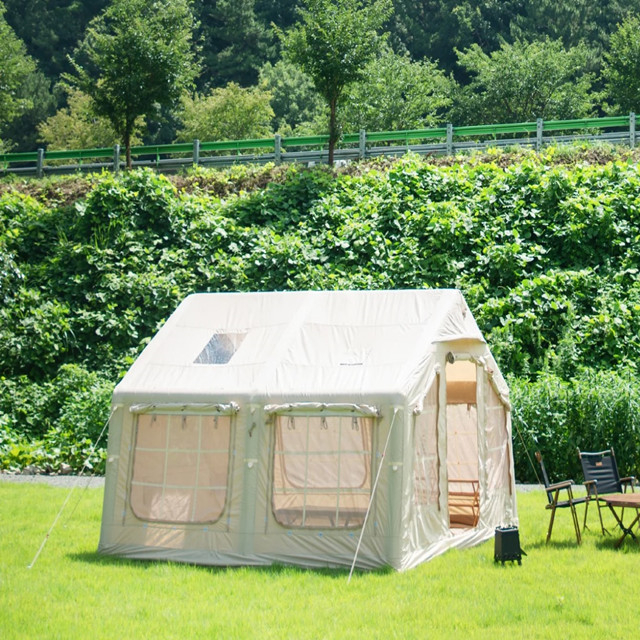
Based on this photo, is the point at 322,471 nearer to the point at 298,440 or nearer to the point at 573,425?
the point at 298,440

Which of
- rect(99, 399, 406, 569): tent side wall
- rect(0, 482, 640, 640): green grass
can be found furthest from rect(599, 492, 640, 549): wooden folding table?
rect(99, 399, 406, 569): tent side wall

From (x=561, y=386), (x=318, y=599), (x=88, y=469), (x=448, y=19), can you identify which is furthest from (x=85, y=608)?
(x=448, y=19)

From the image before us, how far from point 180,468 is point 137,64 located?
18.4 meters

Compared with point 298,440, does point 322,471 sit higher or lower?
lower

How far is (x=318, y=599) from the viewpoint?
705 centimetres

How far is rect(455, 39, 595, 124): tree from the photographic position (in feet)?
140

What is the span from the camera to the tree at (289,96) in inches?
2087

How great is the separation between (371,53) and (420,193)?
18.4 ft

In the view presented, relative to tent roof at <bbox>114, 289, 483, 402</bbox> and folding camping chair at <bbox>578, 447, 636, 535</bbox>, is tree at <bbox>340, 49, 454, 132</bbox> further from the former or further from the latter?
folding camping chair at <bbox>578, 447, 636, 535</bbox>

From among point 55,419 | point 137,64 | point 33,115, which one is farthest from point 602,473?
point 33,115

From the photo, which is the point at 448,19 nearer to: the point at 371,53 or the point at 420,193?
the point at 371,53

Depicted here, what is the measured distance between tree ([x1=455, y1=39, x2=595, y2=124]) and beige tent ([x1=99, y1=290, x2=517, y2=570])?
3563 cm

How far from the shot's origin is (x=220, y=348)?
9477 millimetres

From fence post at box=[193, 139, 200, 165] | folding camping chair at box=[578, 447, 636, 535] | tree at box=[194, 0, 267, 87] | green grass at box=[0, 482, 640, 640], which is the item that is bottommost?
green grass at box=[0, 482, 640, 640]
